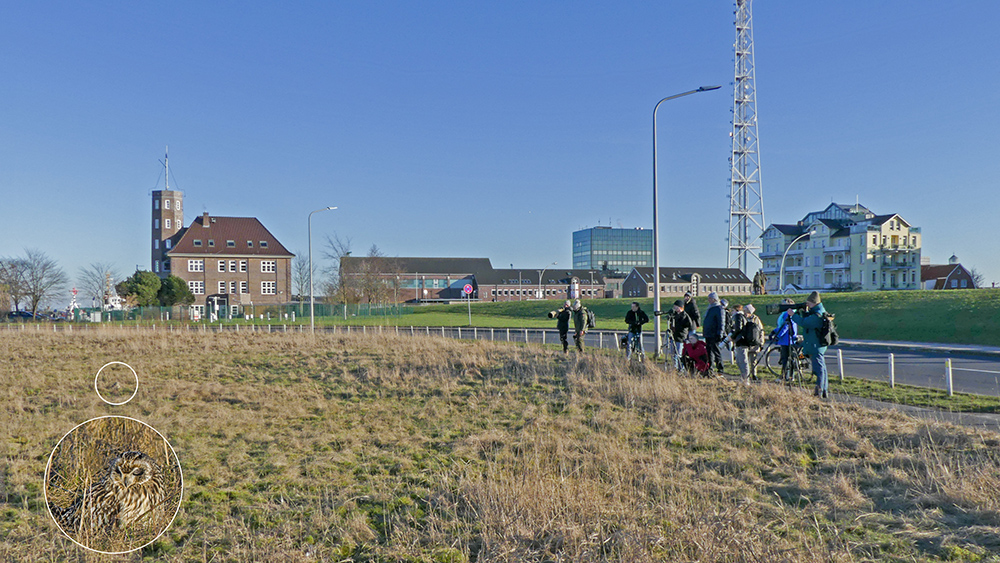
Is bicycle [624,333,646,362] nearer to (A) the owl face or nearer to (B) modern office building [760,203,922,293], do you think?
(A) the owl face

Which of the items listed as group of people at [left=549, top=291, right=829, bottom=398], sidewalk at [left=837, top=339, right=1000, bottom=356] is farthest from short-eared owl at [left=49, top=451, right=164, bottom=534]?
sidewalk at [left=837, top=339, right=1000, bottom=356]

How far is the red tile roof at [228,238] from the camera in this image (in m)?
81.1

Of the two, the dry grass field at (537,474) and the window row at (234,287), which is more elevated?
the window row at (234,287)

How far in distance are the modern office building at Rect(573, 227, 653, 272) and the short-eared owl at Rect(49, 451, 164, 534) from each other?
524ft

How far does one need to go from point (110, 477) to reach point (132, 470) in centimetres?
14

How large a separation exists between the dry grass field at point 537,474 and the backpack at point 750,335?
115cm

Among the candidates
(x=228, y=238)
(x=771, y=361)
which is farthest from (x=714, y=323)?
(x=228, y=238)

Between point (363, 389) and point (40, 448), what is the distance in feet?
20.0

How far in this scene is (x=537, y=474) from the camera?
6.45 metres

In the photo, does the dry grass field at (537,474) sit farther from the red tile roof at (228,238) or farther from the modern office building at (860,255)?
the red tile roof at (228,238)

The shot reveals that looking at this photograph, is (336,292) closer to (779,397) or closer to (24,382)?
(24,382)

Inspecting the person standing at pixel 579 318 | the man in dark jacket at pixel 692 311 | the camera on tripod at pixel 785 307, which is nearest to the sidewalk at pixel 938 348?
the camera on tripod at pixel 785 307

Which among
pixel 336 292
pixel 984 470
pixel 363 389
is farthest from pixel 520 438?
pixel 336 292

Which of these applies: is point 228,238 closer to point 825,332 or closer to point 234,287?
point 234,287
